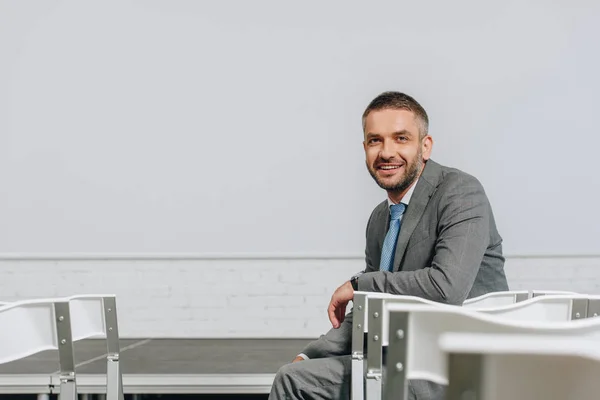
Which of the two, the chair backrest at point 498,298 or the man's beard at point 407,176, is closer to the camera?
the chair backrest at point 498,298

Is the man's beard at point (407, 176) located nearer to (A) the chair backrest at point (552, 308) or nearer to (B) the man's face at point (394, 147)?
(B) the man's face at point (394, 147)

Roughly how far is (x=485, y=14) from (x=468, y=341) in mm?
4252

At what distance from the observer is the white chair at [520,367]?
59 centimetres

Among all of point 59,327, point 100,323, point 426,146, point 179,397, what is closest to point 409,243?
point 426,146

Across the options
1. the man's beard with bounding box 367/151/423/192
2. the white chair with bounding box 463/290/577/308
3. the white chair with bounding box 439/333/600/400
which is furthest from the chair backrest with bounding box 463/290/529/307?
the white chair with bounding box 439/333/600/400

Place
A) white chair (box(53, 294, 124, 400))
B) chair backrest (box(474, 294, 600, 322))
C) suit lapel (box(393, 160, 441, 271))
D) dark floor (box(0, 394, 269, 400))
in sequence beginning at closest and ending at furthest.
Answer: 1. chair backrest (box(474, 294, 600, 322))
2. white chair (box(53, 294, 124, 400))
3. suit lapel (box(393, 160, 441, 271))
4. dark floor (box(0, 394, 269, 400))

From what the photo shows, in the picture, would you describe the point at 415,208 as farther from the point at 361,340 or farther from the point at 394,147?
the point at 361,340

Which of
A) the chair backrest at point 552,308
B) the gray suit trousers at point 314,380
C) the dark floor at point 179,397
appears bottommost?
the dark floor at point 179,397

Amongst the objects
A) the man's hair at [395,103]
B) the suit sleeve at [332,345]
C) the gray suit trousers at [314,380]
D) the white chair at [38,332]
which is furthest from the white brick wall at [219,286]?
the white chair at [38,332]

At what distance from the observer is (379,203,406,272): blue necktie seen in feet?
7.01

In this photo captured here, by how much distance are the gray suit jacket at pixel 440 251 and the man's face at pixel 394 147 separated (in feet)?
0.17

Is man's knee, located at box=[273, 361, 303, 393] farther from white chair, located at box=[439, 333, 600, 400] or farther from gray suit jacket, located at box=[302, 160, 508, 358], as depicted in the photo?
white chair, located at box=[439, 333, 600, 400]

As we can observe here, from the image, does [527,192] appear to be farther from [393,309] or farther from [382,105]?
[393,309]

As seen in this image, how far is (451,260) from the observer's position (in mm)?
1888
